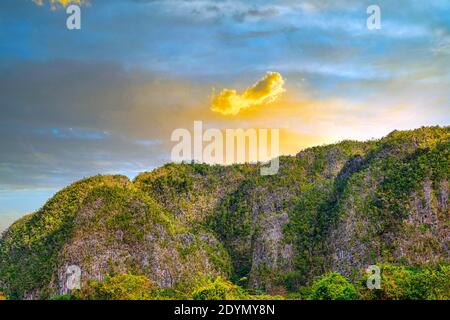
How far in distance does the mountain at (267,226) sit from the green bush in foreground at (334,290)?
12.4 m

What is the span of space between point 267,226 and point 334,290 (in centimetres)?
3011

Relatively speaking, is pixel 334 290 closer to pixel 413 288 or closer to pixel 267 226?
pixel 413 288

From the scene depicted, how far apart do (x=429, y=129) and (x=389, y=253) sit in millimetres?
18833

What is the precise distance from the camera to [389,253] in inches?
1905

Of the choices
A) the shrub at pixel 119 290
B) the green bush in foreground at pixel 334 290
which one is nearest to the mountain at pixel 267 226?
the green bush in foreground at pixel 334 290

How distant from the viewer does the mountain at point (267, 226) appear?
163ft

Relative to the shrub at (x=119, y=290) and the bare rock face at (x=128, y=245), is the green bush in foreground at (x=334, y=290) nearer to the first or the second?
the shrub at (x=119, y=290)

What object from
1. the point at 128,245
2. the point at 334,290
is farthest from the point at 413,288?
the point at 128,245

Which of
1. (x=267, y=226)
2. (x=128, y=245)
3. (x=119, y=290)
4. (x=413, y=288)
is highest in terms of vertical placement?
(x=267, y=226)

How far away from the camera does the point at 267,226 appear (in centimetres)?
6594

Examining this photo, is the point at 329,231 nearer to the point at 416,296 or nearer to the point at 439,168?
the point at 439,168

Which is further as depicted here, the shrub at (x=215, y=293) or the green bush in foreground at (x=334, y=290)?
the green bush in foreground at (x=334, y=290)
